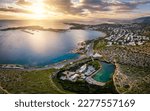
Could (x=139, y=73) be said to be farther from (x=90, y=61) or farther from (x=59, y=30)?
(x=59, y=30)

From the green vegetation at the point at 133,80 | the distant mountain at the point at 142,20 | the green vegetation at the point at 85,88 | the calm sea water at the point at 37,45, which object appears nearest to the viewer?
the green vegetation at the point at 85,88

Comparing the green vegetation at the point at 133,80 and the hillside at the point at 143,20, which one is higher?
the hillside at the point at 143,20

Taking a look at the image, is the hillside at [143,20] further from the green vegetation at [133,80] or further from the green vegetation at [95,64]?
the green vegetation at [95,64]

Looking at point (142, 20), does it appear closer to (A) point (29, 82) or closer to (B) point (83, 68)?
(B) point (83, 68)

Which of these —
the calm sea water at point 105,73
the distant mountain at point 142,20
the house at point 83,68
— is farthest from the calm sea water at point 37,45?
the distant mountain at point 142,20

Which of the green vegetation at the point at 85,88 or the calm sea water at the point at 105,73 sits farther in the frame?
the calm sea water at the point at 105,73

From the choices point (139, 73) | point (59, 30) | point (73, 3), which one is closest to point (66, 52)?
point (59, 30)
